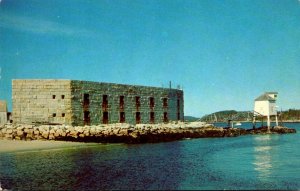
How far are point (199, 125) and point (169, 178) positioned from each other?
32370 mm

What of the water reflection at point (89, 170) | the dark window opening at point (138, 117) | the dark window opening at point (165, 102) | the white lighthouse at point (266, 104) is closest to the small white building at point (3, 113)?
the dark window opening at point (138, 117)

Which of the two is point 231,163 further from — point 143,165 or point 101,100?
point 101,100

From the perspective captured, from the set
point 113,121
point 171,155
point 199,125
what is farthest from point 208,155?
point 199,125

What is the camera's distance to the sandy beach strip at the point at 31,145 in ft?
85.1

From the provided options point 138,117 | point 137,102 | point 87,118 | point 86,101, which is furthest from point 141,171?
point 138,117

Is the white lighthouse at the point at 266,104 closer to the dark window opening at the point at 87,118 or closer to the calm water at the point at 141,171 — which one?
the dark window opening at the point at 87,118

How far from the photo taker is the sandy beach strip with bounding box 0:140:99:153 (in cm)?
2594

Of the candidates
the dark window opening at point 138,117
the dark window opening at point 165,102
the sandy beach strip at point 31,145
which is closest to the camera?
the sandy beach strip at point 31,145

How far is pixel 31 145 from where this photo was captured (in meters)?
27.4

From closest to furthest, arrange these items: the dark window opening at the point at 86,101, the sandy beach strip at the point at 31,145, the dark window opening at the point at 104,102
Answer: the sandy beach strip at the point at 31,145 < the dark window opening at the point at 86,101 < the dark window opening at the point at 104,102

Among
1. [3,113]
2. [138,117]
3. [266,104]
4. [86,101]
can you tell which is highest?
[266,104]

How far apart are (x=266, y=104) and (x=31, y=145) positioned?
36.6 meters

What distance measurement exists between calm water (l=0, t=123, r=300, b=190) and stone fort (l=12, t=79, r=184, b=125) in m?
6.92

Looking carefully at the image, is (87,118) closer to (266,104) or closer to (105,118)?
(105,118)
